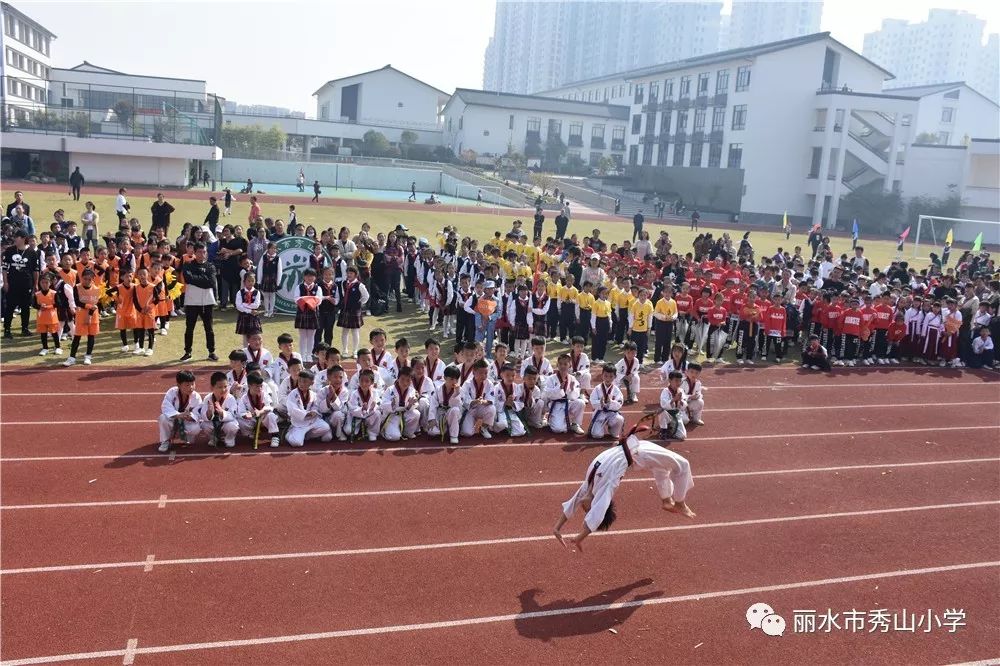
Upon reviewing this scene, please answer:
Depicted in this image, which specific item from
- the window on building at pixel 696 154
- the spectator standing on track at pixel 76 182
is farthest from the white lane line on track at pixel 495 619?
the window on building at pixel 696 154

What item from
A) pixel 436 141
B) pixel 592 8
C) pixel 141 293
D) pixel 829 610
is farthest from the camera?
pixel 592 8

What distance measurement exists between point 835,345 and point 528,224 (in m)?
26.5

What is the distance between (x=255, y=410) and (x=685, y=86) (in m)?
58.9

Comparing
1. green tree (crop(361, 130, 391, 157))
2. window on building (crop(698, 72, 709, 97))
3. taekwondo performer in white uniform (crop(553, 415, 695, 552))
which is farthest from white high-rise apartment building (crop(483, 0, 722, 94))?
taekwondo performer in white uniform (crop(553, 415, 695, 552))

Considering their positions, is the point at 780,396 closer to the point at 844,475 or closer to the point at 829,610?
the point at 844,475

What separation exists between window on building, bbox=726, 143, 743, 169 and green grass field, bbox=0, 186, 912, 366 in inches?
281

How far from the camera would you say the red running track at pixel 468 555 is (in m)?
6.29

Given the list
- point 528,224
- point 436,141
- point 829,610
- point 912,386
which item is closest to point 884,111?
point 528,224

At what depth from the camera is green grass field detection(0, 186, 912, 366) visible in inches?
534

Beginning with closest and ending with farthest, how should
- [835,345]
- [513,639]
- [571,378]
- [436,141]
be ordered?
[513,639] < [571,378] < [835,345] < [436,141]

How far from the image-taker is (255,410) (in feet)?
32.9

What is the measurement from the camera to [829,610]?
7145 millimetres

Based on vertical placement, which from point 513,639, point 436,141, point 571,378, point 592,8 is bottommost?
point 513,639

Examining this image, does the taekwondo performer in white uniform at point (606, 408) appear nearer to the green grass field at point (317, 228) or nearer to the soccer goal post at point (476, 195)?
the green grass field at point (317, 228)
